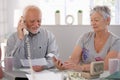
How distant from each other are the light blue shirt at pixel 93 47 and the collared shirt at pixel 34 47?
28 centimetres

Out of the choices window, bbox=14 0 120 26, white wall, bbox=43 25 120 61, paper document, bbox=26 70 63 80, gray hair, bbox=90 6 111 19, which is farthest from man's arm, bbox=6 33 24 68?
window, bbox=14 0 120 26

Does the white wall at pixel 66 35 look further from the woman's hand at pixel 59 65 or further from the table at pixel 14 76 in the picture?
the table at pixel 14 76

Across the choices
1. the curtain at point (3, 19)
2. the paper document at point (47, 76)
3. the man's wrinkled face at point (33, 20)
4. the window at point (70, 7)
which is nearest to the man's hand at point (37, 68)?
the paper document at point (47, 76)

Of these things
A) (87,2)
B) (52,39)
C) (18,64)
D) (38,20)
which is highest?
(87,2)

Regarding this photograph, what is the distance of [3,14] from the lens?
417 cm

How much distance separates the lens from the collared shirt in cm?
228

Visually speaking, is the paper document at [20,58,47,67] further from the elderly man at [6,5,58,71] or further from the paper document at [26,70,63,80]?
the paper document at [26,70,63,80]

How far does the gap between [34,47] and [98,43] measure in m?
0.61

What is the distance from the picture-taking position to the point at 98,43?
91.4 inches

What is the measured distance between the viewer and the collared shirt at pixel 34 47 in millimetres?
2284

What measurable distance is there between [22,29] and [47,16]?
2136 millimetres

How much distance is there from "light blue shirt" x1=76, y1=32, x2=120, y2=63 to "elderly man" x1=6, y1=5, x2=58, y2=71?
284mm

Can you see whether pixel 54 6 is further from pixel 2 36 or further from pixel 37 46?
pixel 37 46

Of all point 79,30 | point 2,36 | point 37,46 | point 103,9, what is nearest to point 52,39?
point 37,46
